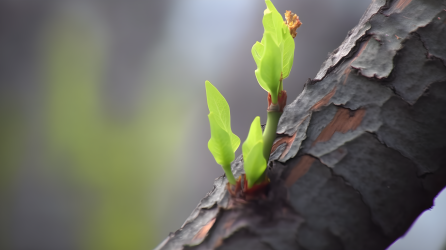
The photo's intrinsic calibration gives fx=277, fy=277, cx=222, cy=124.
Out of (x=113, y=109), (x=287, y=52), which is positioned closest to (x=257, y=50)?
(x=287, y=52)

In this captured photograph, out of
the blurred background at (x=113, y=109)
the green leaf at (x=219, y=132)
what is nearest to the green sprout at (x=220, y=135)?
the green leaf at (x=219, y=132)

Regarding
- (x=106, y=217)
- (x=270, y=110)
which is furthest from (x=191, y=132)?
(x=270, y=110)

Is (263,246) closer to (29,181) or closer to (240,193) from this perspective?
(240,193)

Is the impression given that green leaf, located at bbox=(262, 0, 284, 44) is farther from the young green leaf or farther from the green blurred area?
the green blurred area

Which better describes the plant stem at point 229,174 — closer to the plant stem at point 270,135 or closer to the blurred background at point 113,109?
the plant stem at point 270,135

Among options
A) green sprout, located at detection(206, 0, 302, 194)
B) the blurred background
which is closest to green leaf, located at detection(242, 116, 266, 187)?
green sprout, located at detection(206, 0, 302, 194)

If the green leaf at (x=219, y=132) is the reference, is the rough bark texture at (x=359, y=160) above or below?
below
